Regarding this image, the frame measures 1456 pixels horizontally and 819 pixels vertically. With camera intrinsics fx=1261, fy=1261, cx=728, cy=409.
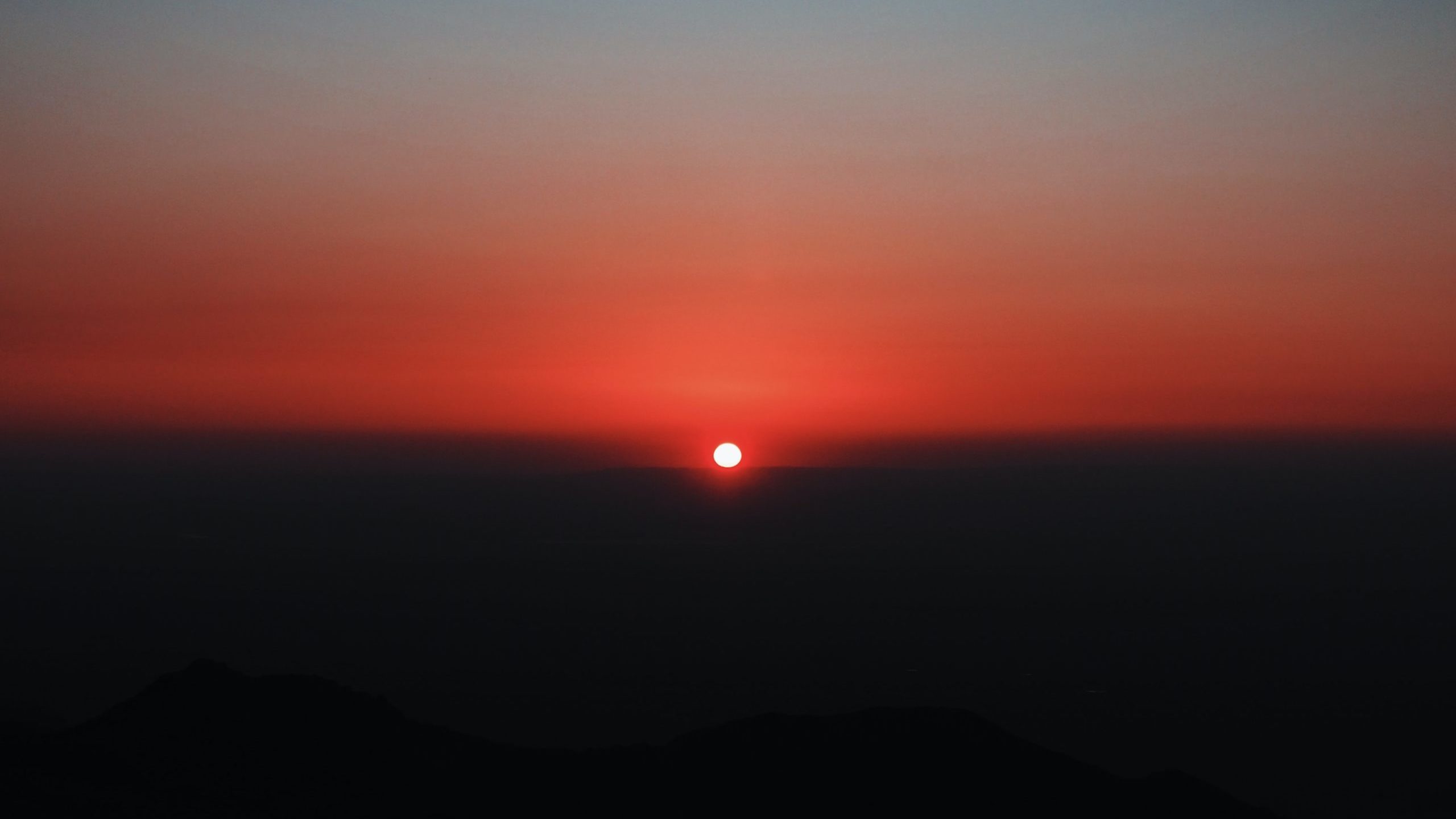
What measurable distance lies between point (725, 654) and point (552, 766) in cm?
6173

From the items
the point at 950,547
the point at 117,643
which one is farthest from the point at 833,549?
the point at 117,643

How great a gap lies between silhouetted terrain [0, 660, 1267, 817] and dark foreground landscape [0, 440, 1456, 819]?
81 mm

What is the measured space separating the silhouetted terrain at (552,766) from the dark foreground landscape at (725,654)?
0.27 feet

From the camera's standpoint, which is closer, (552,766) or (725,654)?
(552,766)

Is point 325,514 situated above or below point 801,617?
above

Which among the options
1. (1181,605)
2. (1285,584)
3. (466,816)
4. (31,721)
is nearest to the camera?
(466,816)

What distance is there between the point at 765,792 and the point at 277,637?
245ft

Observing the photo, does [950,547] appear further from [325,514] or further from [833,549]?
[325,514]

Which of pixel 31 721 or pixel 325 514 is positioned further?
pixel 325 514

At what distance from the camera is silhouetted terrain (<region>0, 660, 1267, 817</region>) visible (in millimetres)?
22344

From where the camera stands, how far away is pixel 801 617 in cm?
10112

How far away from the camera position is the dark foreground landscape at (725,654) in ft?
78.5

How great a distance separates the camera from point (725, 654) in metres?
85.8

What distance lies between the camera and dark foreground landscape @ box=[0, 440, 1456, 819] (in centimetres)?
2394
